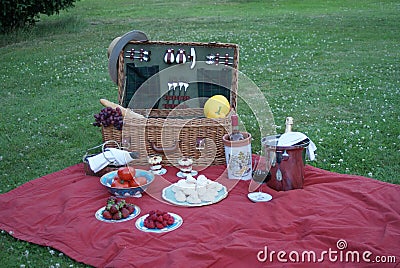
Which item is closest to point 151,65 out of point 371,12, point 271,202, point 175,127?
point 175,127

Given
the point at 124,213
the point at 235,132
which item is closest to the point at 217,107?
the point at 235,132

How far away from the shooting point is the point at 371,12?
13555 mm

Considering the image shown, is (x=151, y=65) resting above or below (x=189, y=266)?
above

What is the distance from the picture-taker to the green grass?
4918 mm

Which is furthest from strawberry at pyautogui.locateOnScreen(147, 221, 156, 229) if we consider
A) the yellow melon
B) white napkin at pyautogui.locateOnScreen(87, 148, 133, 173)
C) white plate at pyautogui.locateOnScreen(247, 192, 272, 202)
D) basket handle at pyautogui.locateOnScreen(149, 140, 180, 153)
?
the yellow melon

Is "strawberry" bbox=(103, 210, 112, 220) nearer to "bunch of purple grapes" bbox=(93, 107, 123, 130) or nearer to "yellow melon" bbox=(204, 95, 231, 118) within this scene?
"bunch of purple grapes" bbox=(93, 107, 123, 130)

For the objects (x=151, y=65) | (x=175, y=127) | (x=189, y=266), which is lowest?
(x=189, y=266)

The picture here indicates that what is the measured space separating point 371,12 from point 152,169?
10897 mm

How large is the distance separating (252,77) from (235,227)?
15.6 ft

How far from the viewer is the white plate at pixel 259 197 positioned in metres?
3.88

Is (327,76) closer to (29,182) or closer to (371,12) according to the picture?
(29,182)

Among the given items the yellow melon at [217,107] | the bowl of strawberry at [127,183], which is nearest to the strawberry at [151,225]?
the bowl of strawberry at [127,183]

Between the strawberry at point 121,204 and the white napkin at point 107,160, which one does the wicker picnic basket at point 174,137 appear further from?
Result: the strawberry at point 121,204

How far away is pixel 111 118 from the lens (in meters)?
4.53
